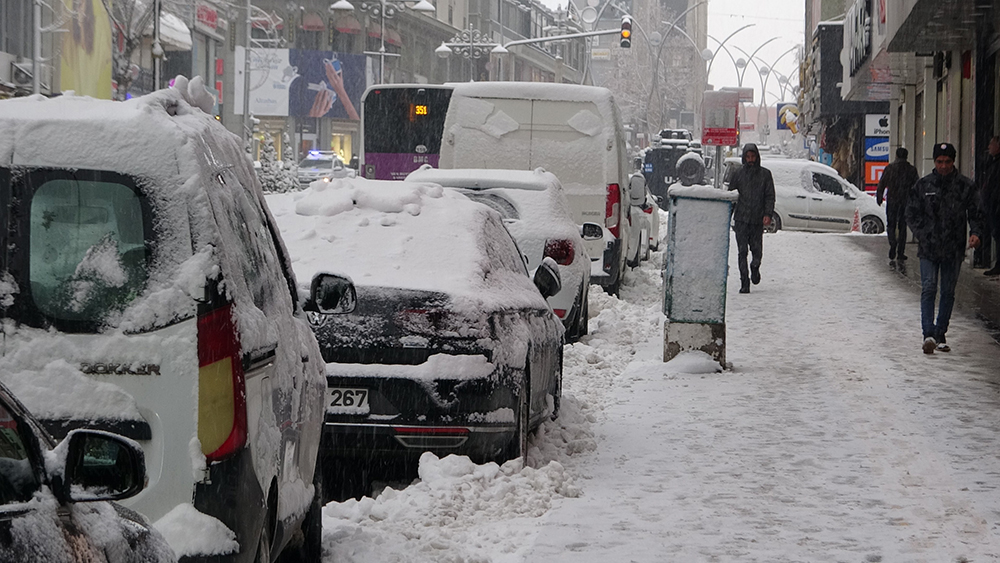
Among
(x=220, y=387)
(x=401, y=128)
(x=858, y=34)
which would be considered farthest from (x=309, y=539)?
Result: (x=858, y=34)

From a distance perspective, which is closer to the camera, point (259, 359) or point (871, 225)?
point (259, 359)

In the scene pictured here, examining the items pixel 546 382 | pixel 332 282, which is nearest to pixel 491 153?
pixel 546 382

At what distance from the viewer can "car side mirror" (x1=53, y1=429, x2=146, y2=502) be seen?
2355 mm

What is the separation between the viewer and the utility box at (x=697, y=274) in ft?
37.5

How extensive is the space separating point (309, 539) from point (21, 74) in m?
30.5

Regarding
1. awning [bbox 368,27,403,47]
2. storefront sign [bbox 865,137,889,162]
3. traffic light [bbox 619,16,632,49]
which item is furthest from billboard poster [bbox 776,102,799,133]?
traffic light [bbox 619,16,632,49]

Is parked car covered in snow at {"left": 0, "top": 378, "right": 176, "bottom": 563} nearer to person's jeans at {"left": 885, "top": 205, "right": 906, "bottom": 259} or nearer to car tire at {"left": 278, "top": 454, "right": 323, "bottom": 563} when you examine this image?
car tire at {"left": 278, "top": 454, "right": 323, "bottom": 563}

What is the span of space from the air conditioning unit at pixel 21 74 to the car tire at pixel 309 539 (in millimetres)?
29927

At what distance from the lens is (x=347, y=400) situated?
6383mm

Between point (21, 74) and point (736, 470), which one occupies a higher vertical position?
point (21, 74)

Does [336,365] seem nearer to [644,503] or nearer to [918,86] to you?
[644,503]

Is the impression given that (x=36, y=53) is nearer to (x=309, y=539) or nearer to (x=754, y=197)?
(x=754, y=197)

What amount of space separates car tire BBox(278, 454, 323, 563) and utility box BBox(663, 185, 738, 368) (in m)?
6.69

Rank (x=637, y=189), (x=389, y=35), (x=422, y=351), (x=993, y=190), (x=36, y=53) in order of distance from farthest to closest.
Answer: (x=389, y=35) < (x=36, y=53) < (x=993, y=190) < (x=637, y=189) < (x=422, y=351)
